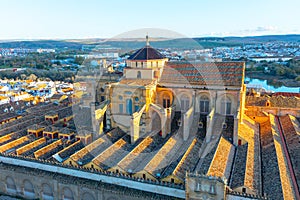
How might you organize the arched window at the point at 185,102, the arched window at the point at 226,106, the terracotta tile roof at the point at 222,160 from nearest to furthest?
the terracotta tile roof at the point at 222,160
the arched window at the point at 226,106
the arched window at the point at 185,102

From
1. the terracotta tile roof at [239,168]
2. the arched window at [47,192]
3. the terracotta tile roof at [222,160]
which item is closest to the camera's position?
A: the terracotta tile roof at [239,168]

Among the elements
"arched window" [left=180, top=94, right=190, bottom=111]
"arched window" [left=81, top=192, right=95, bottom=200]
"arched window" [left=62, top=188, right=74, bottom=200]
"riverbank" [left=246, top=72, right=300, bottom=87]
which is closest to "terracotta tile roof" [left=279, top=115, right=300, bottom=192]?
"arched window" [left=180, top=94, right=190, bottom=111]

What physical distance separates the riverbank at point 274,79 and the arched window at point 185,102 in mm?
54565

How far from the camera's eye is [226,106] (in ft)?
76.1

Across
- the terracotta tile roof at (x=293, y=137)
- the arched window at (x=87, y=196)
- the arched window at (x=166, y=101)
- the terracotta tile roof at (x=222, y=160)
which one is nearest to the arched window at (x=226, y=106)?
the terracotta tile roof at (x=222, y=160)

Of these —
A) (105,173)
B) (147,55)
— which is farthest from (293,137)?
(105,173)

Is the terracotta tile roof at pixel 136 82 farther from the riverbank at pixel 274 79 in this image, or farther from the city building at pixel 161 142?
the riverbank at pixel 274 79

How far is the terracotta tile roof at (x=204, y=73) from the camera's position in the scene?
2298 centimetres

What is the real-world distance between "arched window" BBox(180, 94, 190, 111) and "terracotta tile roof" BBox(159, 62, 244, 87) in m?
1.36

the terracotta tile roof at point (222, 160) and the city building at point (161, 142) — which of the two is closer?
the city building at point (161, 142)

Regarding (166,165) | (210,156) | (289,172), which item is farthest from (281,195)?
(166,165)

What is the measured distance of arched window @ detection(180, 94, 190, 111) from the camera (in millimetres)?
24234

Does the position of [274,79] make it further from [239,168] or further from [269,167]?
[239,168]

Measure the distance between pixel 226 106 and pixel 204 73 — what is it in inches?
134
